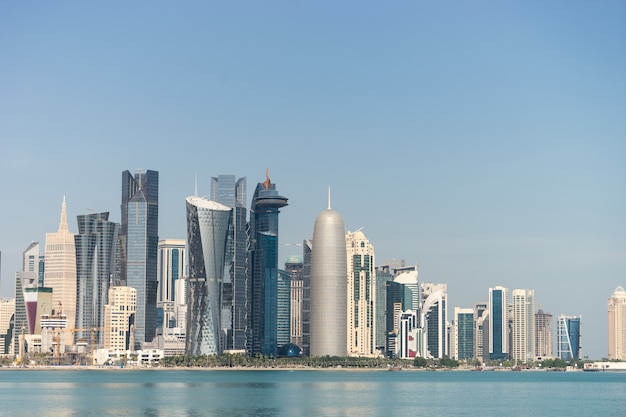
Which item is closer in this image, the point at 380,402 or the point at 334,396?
the point at 380,402

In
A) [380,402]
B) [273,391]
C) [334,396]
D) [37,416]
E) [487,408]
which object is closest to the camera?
[37,416]

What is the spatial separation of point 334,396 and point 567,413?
47.6 metres

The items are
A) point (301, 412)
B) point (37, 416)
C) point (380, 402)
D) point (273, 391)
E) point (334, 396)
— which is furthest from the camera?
point (273, 391)

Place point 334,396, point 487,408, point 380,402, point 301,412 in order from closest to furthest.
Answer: point 301,412 → point 487,408 → point 380,402 → point 334,396

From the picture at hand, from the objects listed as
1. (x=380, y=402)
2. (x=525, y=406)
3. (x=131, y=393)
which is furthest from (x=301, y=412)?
(x=131, y=393)

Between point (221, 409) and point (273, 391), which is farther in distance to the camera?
point (273, 391)

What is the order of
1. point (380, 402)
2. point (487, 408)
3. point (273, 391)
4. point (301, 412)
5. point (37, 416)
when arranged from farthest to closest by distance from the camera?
point (273, 391) → point (380, 402) → point (487, 408) → point (301, 412) → point (37, 416)

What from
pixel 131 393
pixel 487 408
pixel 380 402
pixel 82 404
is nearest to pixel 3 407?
pixel 82 404

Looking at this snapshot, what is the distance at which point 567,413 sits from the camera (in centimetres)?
14600

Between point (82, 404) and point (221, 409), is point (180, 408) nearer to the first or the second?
point (221, 409)

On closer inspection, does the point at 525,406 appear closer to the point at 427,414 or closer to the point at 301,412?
the point at 427,414

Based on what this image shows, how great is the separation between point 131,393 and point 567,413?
3118 inches

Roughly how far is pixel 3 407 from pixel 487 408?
225 feet

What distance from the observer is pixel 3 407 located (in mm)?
147000
